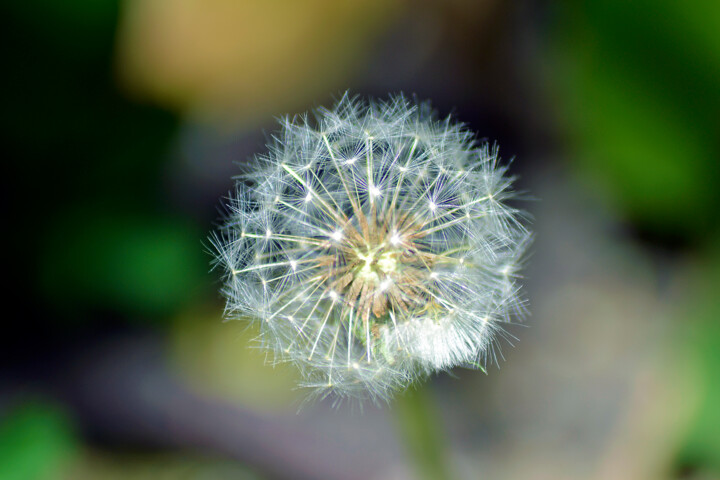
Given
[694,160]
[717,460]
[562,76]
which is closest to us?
[717,460]

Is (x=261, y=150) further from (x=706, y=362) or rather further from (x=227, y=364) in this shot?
(x=706, y=362)

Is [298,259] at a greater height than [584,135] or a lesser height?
lesser

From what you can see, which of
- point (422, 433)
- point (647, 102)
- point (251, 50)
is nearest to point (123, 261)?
point (251, 50)

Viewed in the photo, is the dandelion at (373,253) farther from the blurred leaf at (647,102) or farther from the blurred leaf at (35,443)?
the blurred leaf at (35,443)

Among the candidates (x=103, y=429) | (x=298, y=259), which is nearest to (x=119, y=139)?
(x=103, y=429)

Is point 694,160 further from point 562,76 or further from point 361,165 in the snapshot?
point 361,165

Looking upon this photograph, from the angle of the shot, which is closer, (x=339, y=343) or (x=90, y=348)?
(x=339, y=343)
